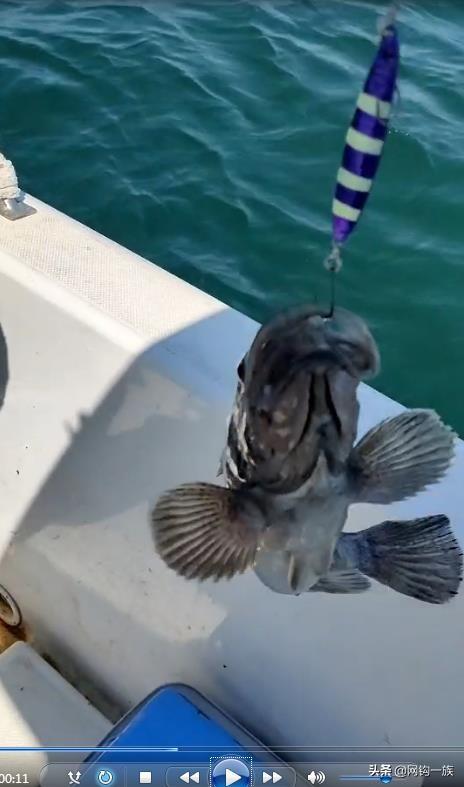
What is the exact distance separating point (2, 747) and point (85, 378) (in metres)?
1.30

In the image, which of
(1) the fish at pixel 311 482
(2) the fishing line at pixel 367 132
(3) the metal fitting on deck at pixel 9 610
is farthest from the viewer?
(3) the metal fitting on deck at pixel 9 610

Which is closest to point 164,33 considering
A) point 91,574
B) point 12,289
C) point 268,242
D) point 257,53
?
point 257,53

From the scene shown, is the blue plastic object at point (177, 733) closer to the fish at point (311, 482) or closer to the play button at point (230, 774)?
the play button at point (230, 774)

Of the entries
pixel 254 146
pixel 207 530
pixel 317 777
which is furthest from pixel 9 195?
pixel 254 146

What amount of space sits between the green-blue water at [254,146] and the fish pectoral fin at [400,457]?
2.39 m

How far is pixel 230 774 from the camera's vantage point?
238 centimetres

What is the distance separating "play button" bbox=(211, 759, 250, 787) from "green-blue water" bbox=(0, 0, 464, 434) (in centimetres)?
207

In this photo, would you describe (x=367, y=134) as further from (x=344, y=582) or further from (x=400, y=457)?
(x=344, y=582)

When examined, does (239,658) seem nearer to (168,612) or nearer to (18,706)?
(168,612)

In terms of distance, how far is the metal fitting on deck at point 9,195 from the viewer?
3.05 m

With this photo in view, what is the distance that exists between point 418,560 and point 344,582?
0.17 meters

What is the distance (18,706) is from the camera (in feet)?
9.70

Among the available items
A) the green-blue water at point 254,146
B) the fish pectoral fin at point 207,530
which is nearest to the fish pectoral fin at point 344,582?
the fish pectoral fin at point 207,530

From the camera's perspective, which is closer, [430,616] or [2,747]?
[430,616]
